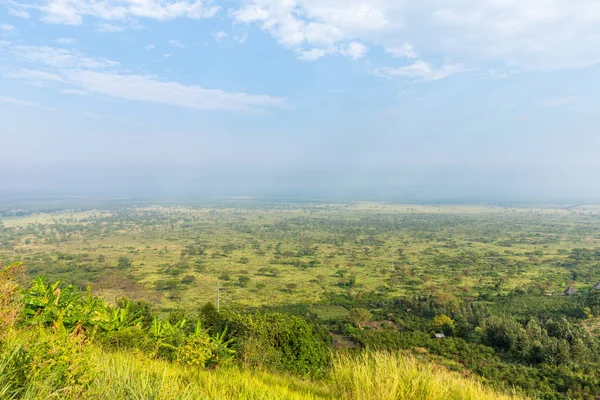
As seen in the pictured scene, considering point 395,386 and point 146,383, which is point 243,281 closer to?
point 395,386

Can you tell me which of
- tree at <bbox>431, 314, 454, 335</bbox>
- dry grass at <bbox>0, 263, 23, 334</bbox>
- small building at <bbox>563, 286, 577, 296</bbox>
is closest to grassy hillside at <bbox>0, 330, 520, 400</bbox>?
dry grass at <bbox>0, 263, 23, 334</bbox>

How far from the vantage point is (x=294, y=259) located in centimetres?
4572

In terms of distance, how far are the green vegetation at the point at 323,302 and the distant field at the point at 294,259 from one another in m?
0.29

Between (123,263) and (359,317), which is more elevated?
(359,317)

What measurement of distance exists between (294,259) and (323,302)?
18.2 metres

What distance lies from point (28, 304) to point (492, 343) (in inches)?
842

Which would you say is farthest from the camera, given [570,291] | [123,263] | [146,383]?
[123,263]

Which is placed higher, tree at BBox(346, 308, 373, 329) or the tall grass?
the tall grass

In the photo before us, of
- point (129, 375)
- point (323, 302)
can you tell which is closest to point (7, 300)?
point (129, 375)

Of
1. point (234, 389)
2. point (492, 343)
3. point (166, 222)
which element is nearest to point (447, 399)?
point (234, 389)

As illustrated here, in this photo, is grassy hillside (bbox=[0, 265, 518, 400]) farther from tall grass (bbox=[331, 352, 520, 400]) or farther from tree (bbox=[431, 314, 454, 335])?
tree (bbox=[431, 314, 454, 335])

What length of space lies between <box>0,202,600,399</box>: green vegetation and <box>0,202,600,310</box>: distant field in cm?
29

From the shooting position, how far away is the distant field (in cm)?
3085

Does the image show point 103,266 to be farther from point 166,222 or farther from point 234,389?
point 166,222
